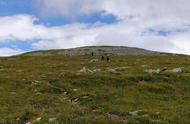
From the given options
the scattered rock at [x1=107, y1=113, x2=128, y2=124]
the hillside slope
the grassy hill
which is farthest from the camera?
the hillside slope

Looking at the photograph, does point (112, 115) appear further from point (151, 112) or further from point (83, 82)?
point (83, 82)

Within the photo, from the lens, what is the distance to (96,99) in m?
35.6

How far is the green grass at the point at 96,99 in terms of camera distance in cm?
2741

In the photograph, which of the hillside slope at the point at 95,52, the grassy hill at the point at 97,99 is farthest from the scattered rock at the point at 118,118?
the hillside slope at the point at 95,52

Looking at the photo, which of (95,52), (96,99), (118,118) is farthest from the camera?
(95,52)

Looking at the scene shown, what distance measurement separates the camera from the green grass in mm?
27406

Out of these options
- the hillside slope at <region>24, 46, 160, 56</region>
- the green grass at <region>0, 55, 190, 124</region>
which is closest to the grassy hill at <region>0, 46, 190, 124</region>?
the green grass at <region>0, 55, 190, 124</region>

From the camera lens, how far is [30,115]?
2911 cm

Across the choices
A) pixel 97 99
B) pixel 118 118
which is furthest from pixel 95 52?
pixel 118 118

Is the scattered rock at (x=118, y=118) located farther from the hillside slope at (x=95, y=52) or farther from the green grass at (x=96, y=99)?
the hillside slope at (x=95, y=52)

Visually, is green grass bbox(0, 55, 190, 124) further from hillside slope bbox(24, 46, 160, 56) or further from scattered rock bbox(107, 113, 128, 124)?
hillside slope bbox(24, 46, 160, 56)

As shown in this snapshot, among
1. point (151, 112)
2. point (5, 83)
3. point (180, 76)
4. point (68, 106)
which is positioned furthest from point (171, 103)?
point (5, 83)

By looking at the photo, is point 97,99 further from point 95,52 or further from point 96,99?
point 95,52

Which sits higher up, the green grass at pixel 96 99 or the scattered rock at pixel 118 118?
the green grass at pixel 96 99
